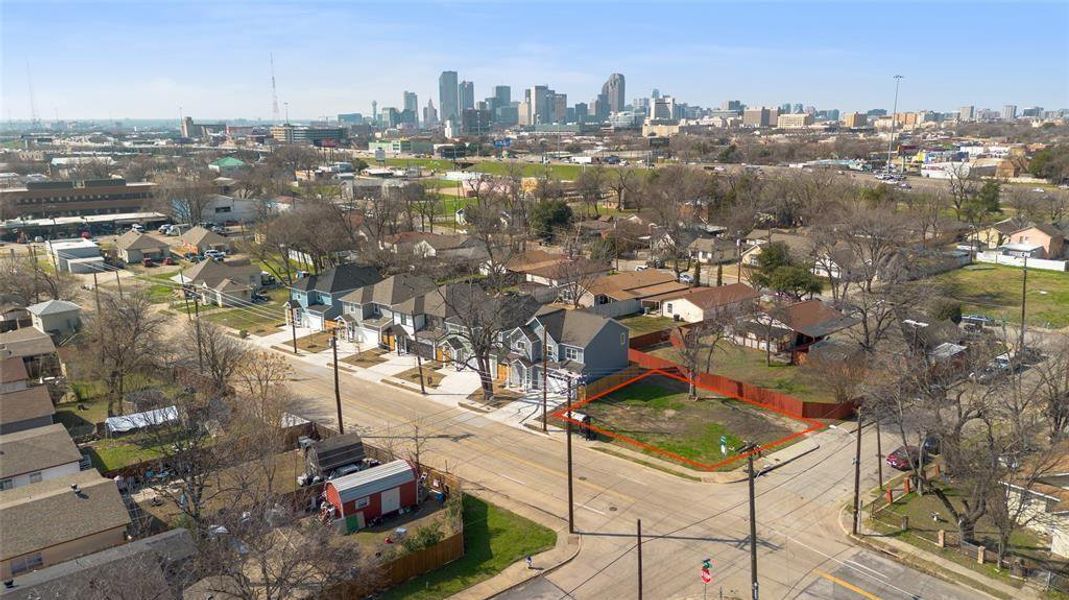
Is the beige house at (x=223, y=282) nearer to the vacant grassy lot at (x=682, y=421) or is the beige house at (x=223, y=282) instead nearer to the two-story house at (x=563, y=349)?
the two-story house at (x=563, y=349)

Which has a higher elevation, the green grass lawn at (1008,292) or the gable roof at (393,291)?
the gable roof at (393,291)

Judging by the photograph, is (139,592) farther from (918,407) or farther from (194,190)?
(194,190)

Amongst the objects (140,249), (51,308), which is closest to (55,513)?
(51,308)

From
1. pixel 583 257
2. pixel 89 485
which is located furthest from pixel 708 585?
pixel 583 257

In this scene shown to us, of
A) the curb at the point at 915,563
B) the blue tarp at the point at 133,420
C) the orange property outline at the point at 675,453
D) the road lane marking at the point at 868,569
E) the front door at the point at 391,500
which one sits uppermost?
the blue tarp at the point at 133,420

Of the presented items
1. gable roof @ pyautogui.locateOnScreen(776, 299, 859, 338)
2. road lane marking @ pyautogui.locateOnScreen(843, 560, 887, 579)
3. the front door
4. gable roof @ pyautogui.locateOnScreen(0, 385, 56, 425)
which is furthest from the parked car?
gable roof @ pyautogui.locateOnScreen(0, 385, 56, 425)

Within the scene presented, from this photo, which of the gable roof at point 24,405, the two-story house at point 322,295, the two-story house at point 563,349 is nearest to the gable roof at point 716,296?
the two-story house at point 563,349
